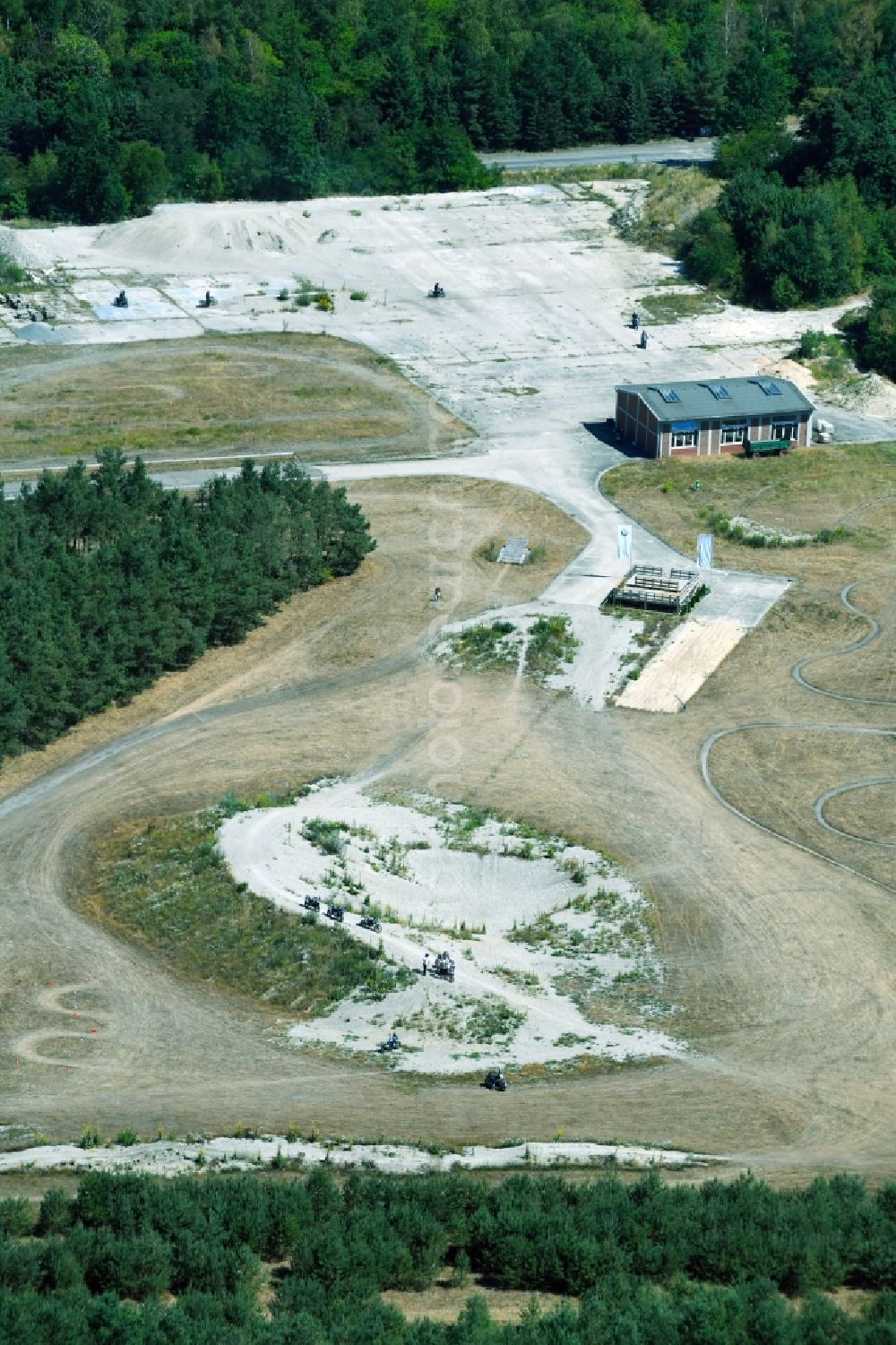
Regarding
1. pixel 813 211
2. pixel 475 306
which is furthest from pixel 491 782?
pixel 813 211

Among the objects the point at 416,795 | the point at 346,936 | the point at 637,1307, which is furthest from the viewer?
the point at 416,795

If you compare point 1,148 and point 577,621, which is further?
point 1,148

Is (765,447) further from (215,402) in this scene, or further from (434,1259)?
(434,1259)

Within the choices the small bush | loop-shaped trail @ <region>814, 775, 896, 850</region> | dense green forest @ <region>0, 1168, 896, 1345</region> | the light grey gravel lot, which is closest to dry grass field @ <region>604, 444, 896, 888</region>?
loop-shaped trail @ <region>814, 775, 896, 850</region>

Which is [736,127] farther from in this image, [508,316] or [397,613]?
[397,613]

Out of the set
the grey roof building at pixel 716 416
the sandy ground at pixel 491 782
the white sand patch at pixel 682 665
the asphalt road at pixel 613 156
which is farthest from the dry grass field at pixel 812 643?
the asphalt road at pixel 613 156

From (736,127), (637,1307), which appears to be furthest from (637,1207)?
(736,127)

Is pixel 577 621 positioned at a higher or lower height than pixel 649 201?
lower
